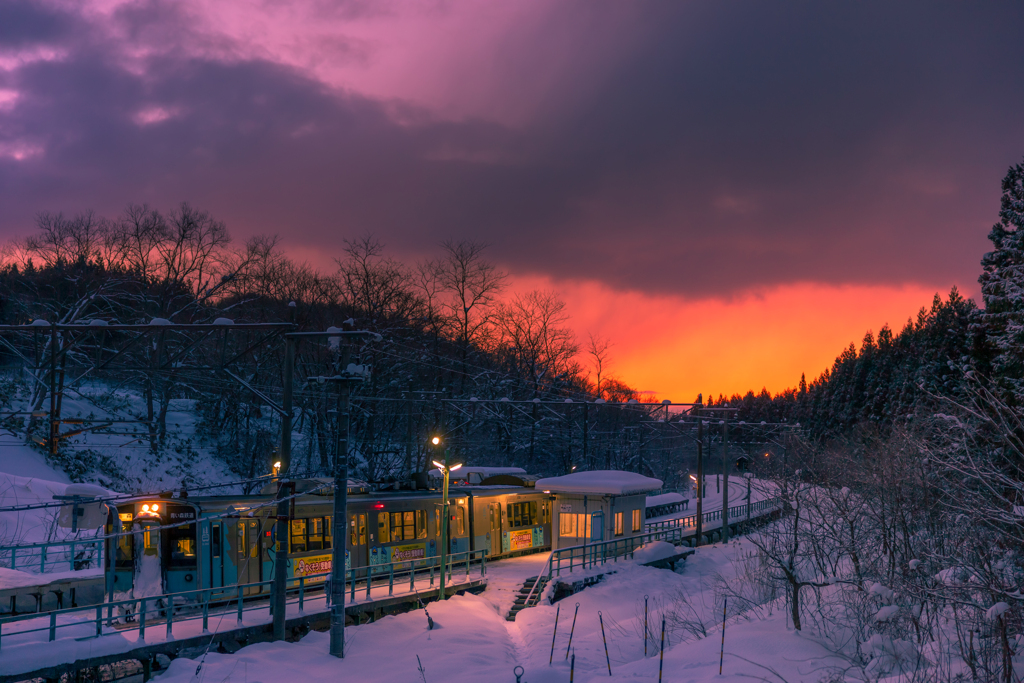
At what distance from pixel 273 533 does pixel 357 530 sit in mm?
3603

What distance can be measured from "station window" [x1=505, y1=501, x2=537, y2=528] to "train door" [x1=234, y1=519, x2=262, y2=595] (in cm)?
1391

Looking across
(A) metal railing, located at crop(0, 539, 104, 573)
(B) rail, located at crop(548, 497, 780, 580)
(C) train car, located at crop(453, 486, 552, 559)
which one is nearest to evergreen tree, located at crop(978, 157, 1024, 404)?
(B) rail, located at crop(548, 497, 780, 580)

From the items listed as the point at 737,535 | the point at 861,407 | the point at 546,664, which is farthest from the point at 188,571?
the point at 861,407

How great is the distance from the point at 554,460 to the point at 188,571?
5000 cm

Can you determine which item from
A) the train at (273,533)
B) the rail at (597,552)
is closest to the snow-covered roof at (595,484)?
the rail at (597,552)

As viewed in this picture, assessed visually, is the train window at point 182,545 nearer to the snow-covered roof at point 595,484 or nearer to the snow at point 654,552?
the snow-covered roof at point 595,484

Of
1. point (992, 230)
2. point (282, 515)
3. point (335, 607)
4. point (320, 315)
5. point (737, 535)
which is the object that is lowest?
point (737, 535)

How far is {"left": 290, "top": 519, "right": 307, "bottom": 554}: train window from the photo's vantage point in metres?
23.9

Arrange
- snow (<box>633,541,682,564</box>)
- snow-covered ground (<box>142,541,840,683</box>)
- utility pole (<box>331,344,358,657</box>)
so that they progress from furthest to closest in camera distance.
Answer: snow (<box>633,541,682,564</box>) → utility pole (<box>331,344,358,657</box>) → snow-covered ground (<box>142,541,840,683</box>)

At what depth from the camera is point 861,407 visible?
102 metres

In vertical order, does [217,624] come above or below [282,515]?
below

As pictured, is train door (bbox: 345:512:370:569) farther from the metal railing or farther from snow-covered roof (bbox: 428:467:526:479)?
snow-covered roof (bbox: 428:467:526:479)

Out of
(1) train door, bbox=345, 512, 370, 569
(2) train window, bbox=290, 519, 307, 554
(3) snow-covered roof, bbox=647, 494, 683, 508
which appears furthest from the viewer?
(3) snow-covered roof, bbox=647, 494, 683, 508

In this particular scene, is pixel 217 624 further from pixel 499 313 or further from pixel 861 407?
pixel 861 407
